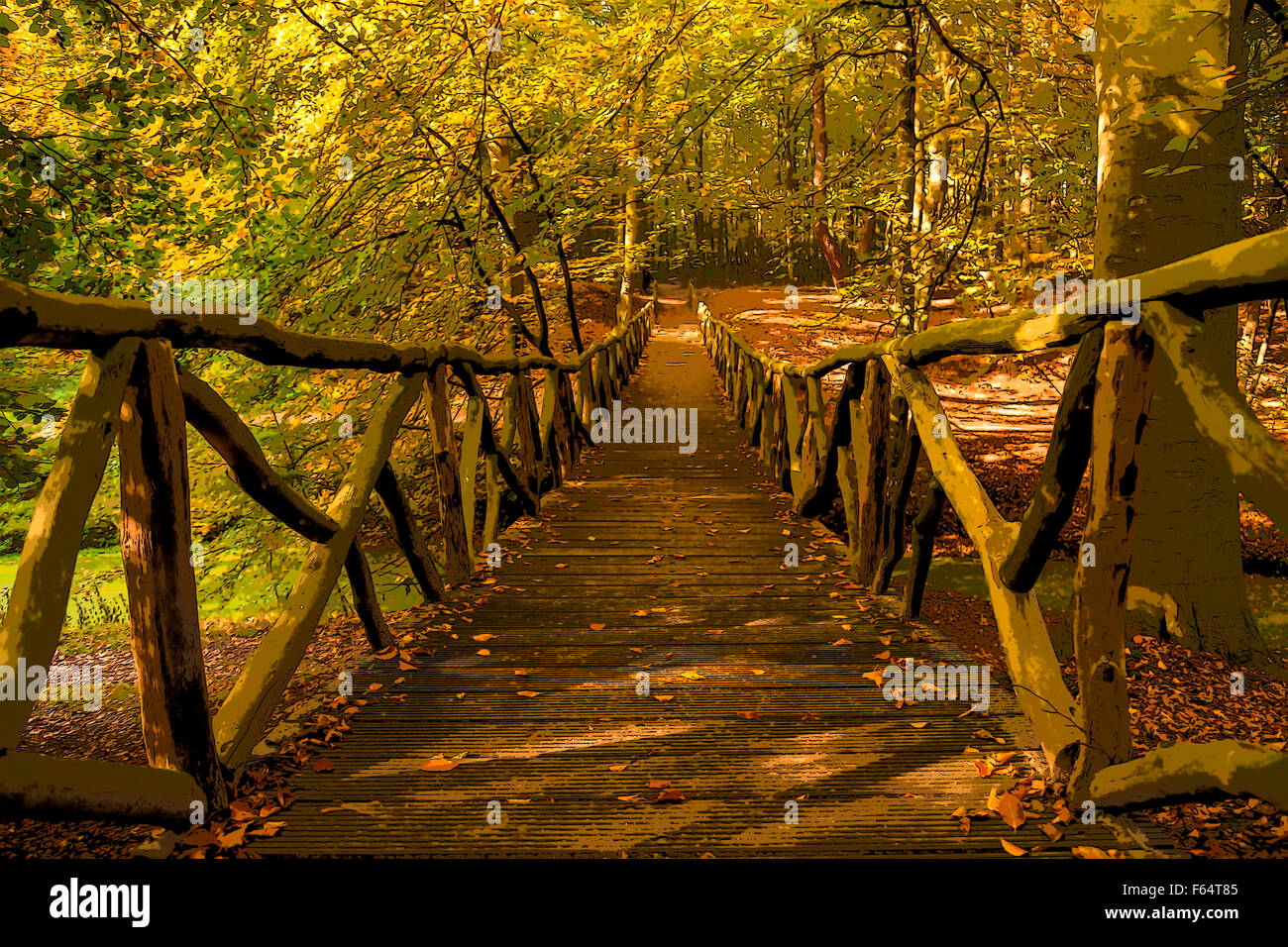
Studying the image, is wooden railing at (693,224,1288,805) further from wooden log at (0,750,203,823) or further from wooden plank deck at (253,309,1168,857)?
wooden log at (0,750,203,823)

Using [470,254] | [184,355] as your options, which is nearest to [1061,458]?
[184,355]

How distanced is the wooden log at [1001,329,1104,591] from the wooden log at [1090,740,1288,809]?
0.68 meters

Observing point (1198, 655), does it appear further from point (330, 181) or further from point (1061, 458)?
point (330, 181)

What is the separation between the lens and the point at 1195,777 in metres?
1.79

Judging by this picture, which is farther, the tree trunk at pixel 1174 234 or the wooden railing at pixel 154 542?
the tree trunk at pixel 1174 234

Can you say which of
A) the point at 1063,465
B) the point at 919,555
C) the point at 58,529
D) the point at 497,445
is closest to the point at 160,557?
the point at 58,529

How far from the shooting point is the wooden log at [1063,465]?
7.16 feet

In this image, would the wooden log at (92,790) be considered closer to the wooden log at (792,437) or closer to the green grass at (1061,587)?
the wooden log at (792,437)

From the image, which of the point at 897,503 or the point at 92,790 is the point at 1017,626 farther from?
the point at 92,790

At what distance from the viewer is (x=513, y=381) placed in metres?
6.78

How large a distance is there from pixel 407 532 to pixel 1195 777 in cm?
322

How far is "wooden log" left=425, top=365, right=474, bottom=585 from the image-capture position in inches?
176

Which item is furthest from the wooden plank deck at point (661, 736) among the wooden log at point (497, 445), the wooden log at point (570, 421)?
the wooden log at point (570, 421)

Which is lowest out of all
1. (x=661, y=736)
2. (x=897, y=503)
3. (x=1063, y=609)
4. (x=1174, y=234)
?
(x=1063, y=609)
